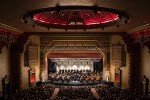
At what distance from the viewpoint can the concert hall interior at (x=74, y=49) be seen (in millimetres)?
8781

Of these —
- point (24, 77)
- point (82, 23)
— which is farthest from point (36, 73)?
point (82, 23)

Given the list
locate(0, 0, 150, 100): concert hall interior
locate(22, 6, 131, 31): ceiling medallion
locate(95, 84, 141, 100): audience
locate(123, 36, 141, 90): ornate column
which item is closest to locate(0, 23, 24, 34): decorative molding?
locate(0, 0, 150, 100): concert hall interior

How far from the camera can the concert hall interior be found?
28.8 ft

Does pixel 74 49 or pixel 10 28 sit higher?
pixel 10 28

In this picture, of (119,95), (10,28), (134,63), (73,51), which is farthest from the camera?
(73,51)

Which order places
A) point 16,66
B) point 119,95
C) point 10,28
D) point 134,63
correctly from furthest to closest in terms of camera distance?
point 16,66
point 134,63
point 119,95
point 10,28

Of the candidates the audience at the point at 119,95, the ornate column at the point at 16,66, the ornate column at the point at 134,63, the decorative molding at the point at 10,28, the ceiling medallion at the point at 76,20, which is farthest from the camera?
the ornate column at the point at 16,66

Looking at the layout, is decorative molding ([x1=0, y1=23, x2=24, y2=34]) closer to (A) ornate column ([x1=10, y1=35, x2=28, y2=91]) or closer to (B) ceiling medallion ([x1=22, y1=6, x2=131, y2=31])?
(A) ornate column ([x1=10, y1=35, x2=28, y2=91])

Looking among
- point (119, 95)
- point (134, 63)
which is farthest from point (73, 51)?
point (119, 95)

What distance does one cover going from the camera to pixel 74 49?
2358 cm

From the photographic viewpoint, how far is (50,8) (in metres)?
8.46

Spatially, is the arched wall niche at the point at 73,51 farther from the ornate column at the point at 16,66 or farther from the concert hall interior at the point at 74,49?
the ornate column at the point at 16,66

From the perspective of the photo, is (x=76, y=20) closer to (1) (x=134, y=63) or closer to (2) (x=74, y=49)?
(1) (x=134, y=63)

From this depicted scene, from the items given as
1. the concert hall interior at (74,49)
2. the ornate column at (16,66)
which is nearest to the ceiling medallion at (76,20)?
the concert hall interior at (74,49)
